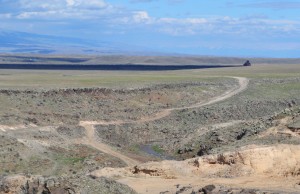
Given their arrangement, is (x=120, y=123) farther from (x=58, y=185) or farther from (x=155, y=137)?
(x=58, y=185)

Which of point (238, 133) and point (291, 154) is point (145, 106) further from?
point (291, 154)

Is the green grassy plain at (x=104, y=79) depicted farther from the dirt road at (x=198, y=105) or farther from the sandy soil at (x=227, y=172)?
the sandy soil at (x=227, y=172)

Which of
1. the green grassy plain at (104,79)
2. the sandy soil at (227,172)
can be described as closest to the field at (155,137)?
the sandy soil at (227,172)

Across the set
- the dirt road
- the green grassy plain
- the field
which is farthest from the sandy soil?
the green grassy plain

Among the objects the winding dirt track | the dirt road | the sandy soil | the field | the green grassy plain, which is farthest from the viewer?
Answer: the green grassy plain

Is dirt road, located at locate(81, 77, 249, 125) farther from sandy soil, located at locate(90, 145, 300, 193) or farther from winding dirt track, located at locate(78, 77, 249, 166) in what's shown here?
sandy soil, located at locate(90, 145, 300, 193)

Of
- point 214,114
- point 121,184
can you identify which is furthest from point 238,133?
point 121,184

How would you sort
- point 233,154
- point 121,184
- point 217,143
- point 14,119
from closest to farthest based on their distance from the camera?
point 121,184, point 233,154, point 217,143, point 14,119

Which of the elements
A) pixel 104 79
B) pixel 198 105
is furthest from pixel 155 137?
pixel 104 79
